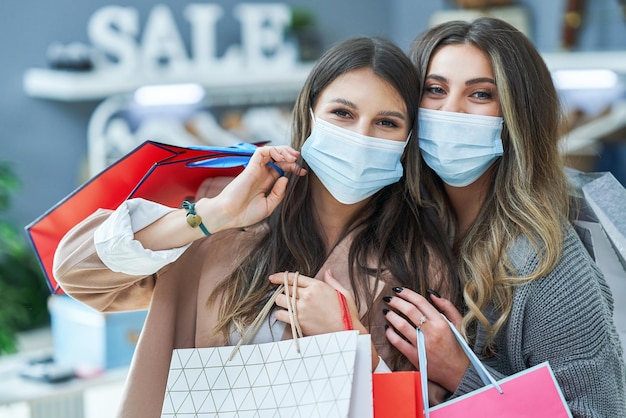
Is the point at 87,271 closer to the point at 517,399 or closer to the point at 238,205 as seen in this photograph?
the point at 238,205

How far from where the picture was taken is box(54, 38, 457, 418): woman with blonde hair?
162cm

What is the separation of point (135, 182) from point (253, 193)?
279mm

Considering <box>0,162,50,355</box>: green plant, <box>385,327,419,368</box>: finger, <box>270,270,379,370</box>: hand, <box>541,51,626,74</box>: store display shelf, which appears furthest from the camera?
<box>541,51,626,74</box>: store display shelf

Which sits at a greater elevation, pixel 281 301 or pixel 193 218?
pixel 193 218

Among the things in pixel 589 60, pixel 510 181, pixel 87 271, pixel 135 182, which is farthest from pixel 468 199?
pixel 589 60

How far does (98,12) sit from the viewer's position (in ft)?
14.8

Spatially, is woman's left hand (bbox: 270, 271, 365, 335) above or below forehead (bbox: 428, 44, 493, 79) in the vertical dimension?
below

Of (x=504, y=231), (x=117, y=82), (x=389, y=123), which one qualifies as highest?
(x=389, y=123)

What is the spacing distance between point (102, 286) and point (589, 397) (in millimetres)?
984

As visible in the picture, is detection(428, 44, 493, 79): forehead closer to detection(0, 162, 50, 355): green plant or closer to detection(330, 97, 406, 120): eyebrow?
detection(330, 97, 406, 120): eyebrow

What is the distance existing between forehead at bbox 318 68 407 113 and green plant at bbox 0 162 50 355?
6.86 ft

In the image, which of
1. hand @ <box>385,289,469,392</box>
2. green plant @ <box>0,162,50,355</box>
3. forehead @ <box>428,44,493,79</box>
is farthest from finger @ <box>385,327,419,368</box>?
green plant @ <box>0,162,50,355</box>

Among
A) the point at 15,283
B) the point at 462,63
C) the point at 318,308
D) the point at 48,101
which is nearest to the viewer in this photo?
the point at 318,308

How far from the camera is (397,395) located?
1.46 m
